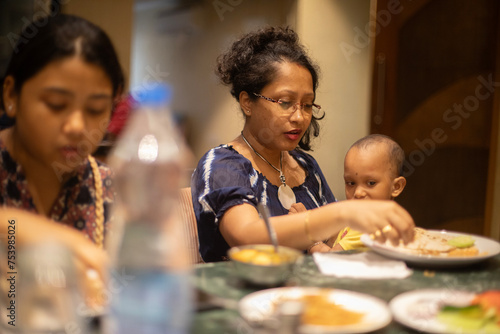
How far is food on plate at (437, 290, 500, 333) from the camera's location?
80 cm

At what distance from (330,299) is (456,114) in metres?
2.98

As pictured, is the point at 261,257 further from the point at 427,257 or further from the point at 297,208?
the point at 297,208

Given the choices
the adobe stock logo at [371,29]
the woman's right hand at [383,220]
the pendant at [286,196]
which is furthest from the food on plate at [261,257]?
the adobe stock logo at [371,29]

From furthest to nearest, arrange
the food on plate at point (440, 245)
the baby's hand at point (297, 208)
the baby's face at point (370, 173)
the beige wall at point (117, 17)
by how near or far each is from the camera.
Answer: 1. the beige wall at point (117, 17)
2. the baby's face at point (370, 173)
3. the baby's hand at point (297, 208)
4. the food on plate at point (440, 245)

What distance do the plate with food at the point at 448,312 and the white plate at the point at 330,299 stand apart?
35mm

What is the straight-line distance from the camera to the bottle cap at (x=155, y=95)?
615 millimetres

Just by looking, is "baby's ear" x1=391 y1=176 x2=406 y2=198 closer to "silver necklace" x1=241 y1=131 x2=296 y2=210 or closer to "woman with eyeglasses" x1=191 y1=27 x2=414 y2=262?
"woman with eyeglasses" x1=191 y1=27 x2=414 y2=262

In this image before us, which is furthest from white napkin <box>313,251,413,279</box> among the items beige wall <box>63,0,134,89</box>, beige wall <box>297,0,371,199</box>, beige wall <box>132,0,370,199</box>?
beige wall <box>63,0,134,89</box>

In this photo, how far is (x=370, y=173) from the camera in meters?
1.83

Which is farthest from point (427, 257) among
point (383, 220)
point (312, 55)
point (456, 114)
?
point (456, 114)

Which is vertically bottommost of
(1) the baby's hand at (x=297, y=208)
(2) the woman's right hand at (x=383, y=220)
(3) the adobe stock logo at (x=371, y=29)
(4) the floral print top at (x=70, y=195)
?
(1) the baby's hand at (x=297, y=208)

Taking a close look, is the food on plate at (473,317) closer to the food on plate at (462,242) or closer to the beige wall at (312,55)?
the food on plate at (462,242)

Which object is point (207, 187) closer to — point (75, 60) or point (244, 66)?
point (244, 66)

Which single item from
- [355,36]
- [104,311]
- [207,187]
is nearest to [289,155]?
[207,187]
